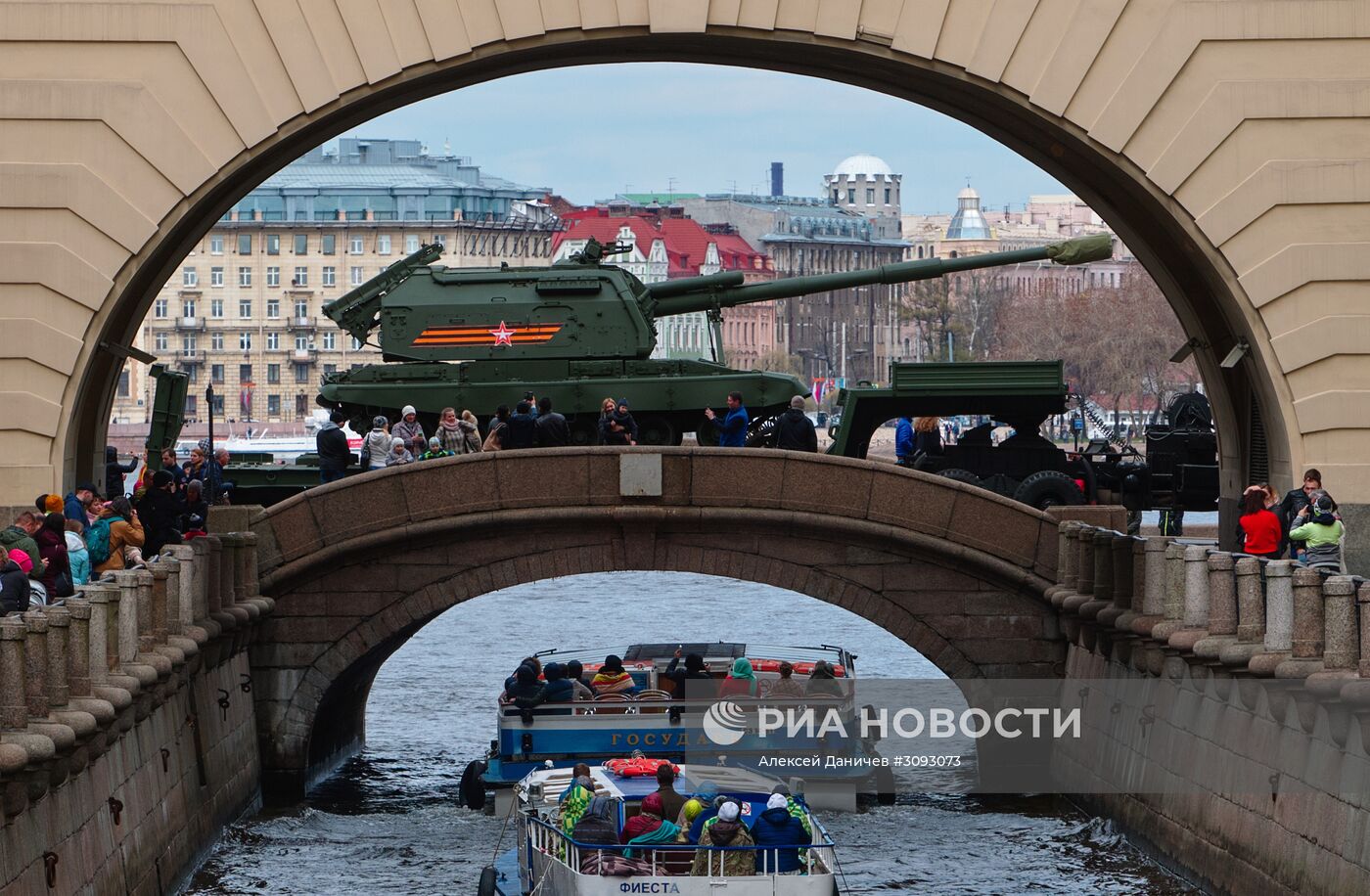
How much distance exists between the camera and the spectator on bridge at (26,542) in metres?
17.9

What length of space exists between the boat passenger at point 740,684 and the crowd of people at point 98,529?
16.9ft

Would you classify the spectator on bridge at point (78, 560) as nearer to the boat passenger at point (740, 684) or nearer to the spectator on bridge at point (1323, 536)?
the boat passenger at point (740, 684)

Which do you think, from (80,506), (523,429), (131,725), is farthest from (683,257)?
(131,725)

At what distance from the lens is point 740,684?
2469cm

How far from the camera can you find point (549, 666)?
24734 mm

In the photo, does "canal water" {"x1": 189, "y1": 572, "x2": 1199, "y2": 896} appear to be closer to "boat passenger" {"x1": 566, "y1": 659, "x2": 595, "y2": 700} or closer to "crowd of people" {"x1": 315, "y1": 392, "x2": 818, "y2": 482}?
"boat passenger" {"x1": 566, "y1": 659, "x2": 595, "y2": 700}

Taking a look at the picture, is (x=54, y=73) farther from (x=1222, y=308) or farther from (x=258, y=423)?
(x=258, y=423)

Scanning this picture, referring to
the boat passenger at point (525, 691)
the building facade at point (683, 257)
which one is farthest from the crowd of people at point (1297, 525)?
the building facade at point (683, 257)

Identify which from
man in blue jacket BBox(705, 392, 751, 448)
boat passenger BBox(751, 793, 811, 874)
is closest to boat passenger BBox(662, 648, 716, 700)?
man in blue jacket BBox(705, 392, 751, 448)

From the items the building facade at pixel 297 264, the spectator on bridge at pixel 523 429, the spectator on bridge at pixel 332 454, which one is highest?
the building facade at pixel 297 264

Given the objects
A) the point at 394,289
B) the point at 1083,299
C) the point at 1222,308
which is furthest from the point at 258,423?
the point at 1222,308

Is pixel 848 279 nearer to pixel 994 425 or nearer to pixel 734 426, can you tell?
pixel 994 425

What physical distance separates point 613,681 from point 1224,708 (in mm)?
6943

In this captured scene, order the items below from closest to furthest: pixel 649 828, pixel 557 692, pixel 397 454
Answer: pixel 649 828 < pixel 557 692 < pixel 397 454
